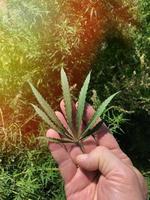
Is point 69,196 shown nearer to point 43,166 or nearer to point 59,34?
point 43,166

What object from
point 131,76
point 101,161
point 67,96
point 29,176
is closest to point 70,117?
point 67,96

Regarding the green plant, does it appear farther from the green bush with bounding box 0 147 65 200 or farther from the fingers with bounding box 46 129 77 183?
the green bush with bounding box 0 147 65 200

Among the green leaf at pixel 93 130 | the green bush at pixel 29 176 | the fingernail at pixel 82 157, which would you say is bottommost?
the green bush at pixel 29 176

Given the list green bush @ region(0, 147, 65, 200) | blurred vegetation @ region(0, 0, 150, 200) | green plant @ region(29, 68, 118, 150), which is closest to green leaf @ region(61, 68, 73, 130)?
green plant @ region(29, 68, 118, 150)

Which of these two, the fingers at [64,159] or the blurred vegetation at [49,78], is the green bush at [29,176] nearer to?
the blurred vegetation at [49,78]

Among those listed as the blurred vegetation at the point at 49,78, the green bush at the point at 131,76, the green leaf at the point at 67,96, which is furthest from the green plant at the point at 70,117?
the green bush at the point at 131,76

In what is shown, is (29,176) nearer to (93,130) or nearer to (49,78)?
(49,78)

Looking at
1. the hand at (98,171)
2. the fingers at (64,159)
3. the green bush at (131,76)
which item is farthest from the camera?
the green bush at (131,76)

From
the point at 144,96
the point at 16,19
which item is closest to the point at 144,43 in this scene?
the point at 144,96
